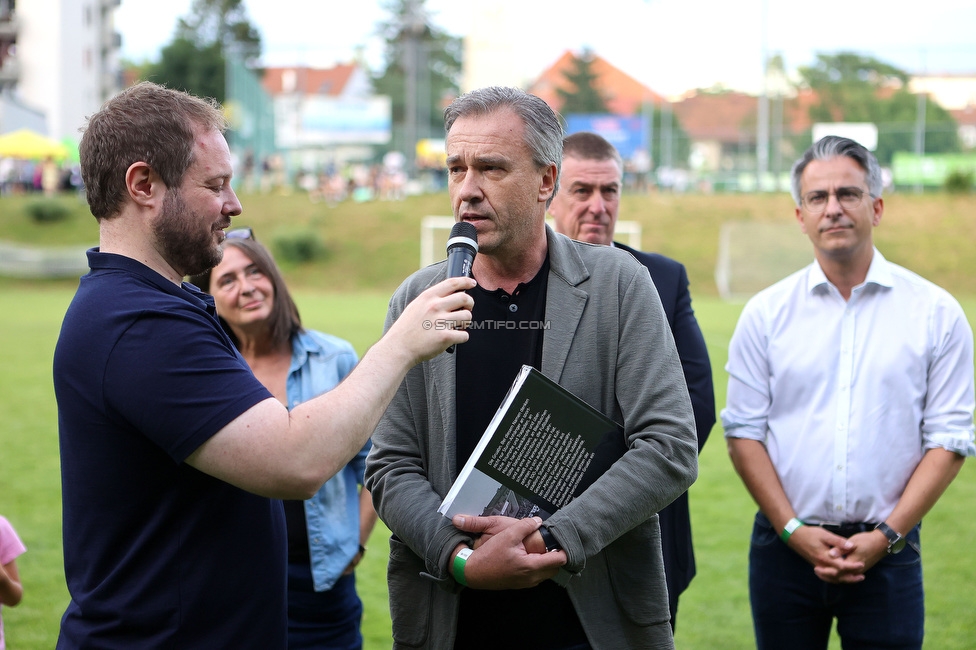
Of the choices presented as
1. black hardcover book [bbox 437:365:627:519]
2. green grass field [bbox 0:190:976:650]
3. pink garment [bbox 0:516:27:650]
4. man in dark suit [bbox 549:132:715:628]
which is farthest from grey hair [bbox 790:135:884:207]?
pink garment [bbox 0:516:27:650]

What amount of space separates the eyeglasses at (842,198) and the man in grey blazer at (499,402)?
4.77 ft

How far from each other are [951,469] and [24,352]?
54.3ft

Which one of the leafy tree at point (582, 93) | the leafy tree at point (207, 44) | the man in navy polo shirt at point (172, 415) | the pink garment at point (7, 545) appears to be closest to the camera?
the man in navy polo shirt at point (172, 415)

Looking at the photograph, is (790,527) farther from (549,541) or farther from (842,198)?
(549,541)

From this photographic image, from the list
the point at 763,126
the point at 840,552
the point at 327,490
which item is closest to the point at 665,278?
the point at 840,552

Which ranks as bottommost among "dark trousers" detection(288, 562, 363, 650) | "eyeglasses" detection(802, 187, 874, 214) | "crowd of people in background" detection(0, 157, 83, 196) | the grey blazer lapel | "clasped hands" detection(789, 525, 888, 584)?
"dark trousers" detection(288, 562, 363, 650)

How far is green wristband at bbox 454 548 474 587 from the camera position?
239cm

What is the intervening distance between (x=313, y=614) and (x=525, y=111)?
235 centimetres

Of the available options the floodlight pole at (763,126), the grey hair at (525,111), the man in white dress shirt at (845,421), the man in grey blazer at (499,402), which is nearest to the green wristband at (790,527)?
the man in white dress shirt at (845,421)

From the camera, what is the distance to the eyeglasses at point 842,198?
3727 millimetres

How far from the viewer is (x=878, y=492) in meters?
3.50

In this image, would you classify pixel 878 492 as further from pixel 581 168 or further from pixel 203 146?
pixel 203 146

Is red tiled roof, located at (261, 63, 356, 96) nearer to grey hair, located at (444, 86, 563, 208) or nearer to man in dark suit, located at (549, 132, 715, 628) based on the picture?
man in dark suit, located at (549, 132, 715, 628)

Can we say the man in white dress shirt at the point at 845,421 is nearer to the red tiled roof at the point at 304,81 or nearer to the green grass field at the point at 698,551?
the green grass field at the point at 698,551
